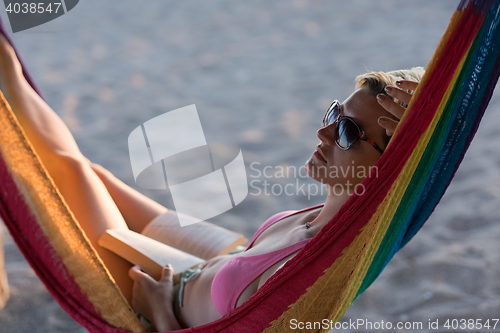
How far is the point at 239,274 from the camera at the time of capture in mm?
1037

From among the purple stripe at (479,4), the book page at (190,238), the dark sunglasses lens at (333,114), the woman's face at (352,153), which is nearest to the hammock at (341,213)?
the purple stripe at (479,4)

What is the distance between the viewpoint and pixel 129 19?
194 inches

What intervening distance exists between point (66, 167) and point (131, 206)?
26cm

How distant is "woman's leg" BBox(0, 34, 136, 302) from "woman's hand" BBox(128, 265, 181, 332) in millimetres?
49

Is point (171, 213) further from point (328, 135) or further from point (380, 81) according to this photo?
point (380, 81)

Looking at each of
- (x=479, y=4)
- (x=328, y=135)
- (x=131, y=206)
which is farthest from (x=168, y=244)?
(x=479, y=4)

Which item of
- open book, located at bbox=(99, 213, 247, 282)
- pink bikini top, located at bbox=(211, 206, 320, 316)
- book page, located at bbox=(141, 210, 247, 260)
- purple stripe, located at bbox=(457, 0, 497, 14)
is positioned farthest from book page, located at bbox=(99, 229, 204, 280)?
purple stripe, located at bbox=(457, 0, 497, 14)

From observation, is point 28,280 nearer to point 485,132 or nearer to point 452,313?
point 452,313

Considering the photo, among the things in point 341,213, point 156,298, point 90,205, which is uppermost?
point 341,213

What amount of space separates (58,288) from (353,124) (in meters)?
0.88

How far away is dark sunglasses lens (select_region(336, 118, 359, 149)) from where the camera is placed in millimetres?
993

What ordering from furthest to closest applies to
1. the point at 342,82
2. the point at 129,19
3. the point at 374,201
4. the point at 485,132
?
the point at 129,19
the point at 342,82
the point at 485,132
the point at 374,201

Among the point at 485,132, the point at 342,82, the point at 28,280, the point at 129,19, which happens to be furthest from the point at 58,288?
the point at 129,19

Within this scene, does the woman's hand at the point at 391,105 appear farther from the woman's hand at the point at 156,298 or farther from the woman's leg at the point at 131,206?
the woman's leg at the point at 131,206
